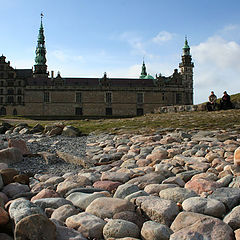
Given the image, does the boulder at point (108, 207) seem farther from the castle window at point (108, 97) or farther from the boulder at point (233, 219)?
the castle window at point (108, 97)

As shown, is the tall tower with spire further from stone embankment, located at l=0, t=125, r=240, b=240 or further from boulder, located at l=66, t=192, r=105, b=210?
boulder, located at l=66, t=192, r=105, b=210

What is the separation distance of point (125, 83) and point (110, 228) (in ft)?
178

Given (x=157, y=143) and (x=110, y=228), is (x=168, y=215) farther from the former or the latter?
(x=157, y=143)

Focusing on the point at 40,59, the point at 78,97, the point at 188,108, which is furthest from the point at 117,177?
the point at 40,59

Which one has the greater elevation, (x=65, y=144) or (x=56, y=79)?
(x=56, y=79)

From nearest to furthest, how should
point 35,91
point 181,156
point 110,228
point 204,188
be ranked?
point 110,228 < point 204,188 < point 181,156 < point 35,91

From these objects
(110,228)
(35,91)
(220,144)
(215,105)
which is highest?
(35,91)

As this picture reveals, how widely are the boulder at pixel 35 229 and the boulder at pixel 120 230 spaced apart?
501 millimetres

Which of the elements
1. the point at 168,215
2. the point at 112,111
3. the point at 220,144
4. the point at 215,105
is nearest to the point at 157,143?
the point at 220,144

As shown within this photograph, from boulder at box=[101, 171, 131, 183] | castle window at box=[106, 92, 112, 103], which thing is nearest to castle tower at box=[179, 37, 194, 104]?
castle window at box=[106, 92, 112, 103]

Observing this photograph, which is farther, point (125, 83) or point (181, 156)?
point (125, 83)

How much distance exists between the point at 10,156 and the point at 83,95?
4825 centimetres

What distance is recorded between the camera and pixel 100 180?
15.8 ft

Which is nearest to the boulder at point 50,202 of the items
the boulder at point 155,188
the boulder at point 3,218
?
the boulder at point 3,218
